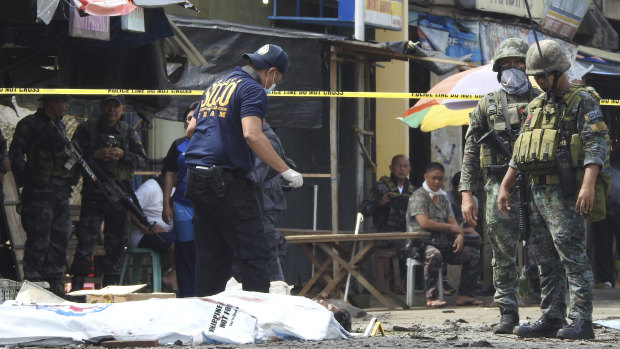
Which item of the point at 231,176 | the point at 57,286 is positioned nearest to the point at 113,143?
the point at 57,286

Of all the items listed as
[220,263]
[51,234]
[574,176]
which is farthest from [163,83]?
[574,176]

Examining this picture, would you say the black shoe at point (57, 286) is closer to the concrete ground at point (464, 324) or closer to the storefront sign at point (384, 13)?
the concrete ground at point (464, 324)

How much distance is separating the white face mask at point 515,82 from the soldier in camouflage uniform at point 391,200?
5.21m

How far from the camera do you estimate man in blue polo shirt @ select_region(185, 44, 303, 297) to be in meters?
7.40

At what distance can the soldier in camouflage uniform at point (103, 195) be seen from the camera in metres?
10.8

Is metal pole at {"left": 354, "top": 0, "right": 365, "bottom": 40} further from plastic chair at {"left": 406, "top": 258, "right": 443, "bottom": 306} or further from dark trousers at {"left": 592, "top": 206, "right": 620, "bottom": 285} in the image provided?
dark trousers at {"left": 592, "top": 206, "right": 620, "bottom": 285}

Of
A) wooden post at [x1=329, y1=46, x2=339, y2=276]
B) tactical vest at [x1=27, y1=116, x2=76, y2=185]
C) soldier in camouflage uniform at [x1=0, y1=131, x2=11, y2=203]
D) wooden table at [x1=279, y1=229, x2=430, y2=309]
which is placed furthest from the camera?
wooden post at [x1=329, y1=46, x2=339, y2=276]

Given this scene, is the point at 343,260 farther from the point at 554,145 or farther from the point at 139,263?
the point at 554,145

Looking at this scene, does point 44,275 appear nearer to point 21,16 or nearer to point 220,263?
point 21,16

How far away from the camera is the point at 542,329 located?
7770 mm

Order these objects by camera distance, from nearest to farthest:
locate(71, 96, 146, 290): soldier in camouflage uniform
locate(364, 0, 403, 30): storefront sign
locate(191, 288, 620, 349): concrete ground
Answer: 1. locate(191, 288, 620, 349): concrete ground
2. locate(71, 96, 146, 290): soldier in camouflage uniform
3. locate(364, 0, 403, 30): storefront sign

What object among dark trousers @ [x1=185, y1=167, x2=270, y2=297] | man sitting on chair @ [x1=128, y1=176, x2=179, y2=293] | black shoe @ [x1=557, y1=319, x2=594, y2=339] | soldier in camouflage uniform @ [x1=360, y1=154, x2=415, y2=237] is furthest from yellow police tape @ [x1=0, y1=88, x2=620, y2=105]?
black shoe @ [x1=557, y1=319, x2=594, y2=339]

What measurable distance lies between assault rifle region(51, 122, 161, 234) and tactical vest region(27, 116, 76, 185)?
0.04 metres

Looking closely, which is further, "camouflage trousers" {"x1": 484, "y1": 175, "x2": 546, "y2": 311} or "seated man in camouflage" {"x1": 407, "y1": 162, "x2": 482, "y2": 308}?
"seated man in camouflage" {"x1": 407, "y1": 162, "x2": 482, "y2": 308}
